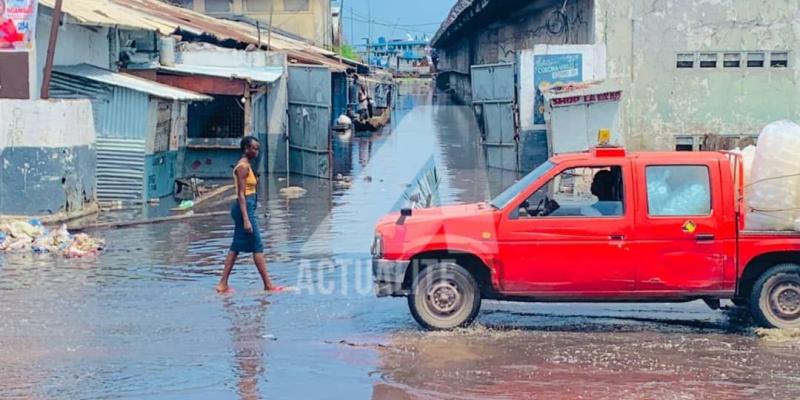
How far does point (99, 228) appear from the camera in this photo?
15.8 meters

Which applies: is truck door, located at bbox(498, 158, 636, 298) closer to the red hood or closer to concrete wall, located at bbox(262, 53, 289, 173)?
the red hood

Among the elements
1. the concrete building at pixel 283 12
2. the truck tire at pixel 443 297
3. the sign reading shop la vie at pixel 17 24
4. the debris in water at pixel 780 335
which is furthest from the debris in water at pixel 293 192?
the concrete building at pixel 283 12

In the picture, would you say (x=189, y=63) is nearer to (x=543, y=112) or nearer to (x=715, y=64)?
(x=543, y=112)

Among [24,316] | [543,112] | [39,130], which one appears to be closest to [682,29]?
[543,112]

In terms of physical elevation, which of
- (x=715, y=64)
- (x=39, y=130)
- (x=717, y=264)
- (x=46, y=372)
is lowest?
(x=46, y=372)

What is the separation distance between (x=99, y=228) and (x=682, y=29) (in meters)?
12.5

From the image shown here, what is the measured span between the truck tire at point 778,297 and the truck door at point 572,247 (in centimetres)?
107

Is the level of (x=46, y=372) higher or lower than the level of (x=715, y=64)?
lower

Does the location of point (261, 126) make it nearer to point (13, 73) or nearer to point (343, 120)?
point (13, 73)

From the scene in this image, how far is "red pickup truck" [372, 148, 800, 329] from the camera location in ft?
28.7

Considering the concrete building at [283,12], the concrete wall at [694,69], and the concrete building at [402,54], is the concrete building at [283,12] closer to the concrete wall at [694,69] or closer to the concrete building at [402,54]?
the concrete wall at [694,69]

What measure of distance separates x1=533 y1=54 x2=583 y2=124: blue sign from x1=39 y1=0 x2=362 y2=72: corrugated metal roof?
5553mm

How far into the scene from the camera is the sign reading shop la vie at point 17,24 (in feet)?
51.3

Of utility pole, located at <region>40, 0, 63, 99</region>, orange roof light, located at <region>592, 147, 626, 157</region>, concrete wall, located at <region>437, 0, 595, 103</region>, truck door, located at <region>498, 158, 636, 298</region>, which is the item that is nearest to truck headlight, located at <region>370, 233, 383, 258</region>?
truck door, located at <region>498, 158, 636, 298</region>
